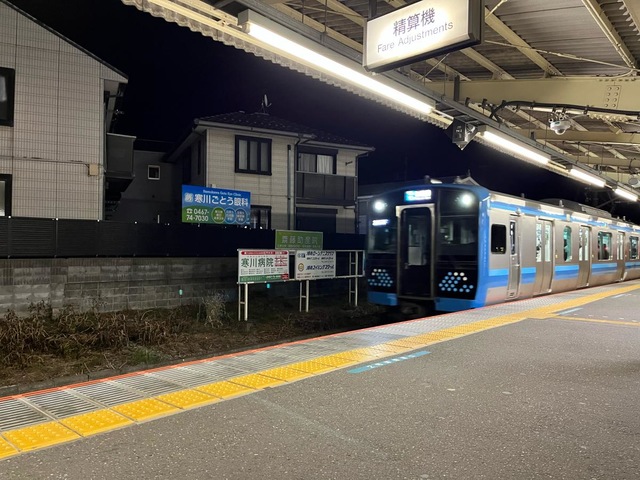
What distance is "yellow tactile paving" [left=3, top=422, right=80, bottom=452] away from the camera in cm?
310

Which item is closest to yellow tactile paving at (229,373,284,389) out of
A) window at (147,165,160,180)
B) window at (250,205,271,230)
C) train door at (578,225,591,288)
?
train door at (578,225,591,288)

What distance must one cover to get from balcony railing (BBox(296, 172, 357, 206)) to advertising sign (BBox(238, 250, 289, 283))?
32.0 feet

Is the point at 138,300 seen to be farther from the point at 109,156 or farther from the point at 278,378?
the point at 278,378

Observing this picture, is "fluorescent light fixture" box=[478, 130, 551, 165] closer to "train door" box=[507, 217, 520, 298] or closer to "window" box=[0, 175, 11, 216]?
"train door" box=[507, 217, 520, 298]

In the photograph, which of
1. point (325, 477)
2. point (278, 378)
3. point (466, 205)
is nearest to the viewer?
point (325, 477)

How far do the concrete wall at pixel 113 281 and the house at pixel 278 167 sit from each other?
A: 7.67m

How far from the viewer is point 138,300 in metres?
11.3

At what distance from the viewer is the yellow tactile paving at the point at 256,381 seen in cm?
436

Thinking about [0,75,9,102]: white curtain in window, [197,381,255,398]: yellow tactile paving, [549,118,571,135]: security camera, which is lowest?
[197,381,255,398]: yellow tactile paving

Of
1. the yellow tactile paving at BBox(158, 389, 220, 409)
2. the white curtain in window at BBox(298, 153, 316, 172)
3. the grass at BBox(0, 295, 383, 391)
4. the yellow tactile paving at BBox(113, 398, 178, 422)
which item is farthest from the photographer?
the white curtain in window at BBox(298, 153, 316, 172)

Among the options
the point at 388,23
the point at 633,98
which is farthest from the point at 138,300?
the point at 633,98

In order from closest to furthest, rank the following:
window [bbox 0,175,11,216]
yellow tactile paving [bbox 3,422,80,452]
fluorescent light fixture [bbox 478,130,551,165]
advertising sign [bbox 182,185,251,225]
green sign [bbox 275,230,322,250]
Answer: yellow tactile paving [bbox 3,422,80,452] → fluorescent light fixture [bbox 478,130,551,165] → window [bbox 0,175,11,216] → green sign [bbox 275,230,322,250] → advertising sign [bbox 182,185,251,225]

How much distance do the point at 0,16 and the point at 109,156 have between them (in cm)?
403

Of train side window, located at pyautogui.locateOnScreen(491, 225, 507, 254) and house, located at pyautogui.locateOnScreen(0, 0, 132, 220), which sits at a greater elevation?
house, located at pyautogui.locateOnScreen(0, 0, 132, 220)
